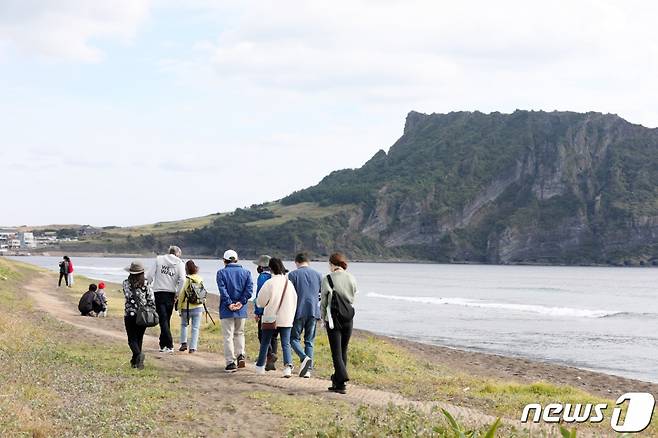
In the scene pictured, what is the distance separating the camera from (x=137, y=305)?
14328mm

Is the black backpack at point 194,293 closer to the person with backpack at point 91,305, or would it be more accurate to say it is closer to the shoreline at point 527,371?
the shoreline at point 527,371

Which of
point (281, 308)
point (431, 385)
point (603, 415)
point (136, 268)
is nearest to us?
point (603, 415)

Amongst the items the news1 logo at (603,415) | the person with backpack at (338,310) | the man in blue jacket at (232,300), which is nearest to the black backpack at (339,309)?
the person with backpack at (338,310)

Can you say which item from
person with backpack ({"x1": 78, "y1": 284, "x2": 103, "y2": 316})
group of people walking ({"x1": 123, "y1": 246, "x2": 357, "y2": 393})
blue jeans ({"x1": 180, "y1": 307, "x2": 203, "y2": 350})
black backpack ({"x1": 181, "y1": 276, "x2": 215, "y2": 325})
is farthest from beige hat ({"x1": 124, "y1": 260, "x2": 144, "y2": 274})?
person with backpack ({"x1": 78, "y1": 284, "x2": 103, "y2": 316})

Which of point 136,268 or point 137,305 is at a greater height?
point 136,268

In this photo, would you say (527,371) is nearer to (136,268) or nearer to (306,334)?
(306,334)

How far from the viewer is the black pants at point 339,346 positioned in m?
12.6

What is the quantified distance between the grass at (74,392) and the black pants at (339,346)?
8.45 ft

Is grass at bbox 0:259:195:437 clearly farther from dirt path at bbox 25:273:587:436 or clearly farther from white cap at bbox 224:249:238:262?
white cap at bbox 224:249:238:262

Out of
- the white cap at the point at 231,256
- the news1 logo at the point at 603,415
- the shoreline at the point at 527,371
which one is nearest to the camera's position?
the news1 logo at the point at 603,415

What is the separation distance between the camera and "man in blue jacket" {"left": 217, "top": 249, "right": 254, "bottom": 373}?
47.7 ft

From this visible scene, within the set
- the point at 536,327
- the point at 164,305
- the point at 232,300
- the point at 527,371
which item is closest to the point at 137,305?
the point at 232,300

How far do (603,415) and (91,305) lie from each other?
1949cm

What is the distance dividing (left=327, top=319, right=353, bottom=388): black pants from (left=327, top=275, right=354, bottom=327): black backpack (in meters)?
0.06
